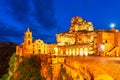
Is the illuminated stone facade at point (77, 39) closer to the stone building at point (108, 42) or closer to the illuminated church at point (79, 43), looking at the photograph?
the illuminated church at point (79, 43)

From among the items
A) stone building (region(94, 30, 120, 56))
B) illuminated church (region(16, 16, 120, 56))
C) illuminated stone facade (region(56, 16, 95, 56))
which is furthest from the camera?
illuminated stone facade (region(56, 16, 95, 56))

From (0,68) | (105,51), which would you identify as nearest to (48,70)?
(105,51)

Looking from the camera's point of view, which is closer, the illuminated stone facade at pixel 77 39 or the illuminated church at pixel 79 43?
the illuminated church at pixel 79 43

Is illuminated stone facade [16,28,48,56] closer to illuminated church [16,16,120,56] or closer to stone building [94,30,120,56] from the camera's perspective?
illuminated church [16,16,120,56]

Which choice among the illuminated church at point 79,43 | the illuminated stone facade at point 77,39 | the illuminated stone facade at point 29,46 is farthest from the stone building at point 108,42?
the illuminated stone facade at point 29,46

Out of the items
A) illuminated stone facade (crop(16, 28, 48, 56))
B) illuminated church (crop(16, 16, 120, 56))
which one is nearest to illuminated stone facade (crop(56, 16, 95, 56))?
illuminated church (crop(16, 16, 120, 56))

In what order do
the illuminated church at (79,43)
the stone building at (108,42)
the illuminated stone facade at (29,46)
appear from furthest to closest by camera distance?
the illuminated stone facade at (29,46) < the illuminated church at (79,43) < the stone building at (108,42)

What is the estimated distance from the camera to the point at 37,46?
48.6 metres

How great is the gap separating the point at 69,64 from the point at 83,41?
3130 cm

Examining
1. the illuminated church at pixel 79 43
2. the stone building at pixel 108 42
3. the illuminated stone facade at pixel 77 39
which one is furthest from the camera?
the illuminated stone facade at pixel 77 39

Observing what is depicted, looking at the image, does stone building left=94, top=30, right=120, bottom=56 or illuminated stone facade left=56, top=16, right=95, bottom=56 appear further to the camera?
illuminated stone facade left=56, top=16, right=95, bottom=56

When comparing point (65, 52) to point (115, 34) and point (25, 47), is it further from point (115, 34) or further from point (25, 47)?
point (115, 34)

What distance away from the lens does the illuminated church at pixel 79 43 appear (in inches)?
1324

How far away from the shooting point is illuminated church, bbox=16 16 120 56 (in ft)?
110
